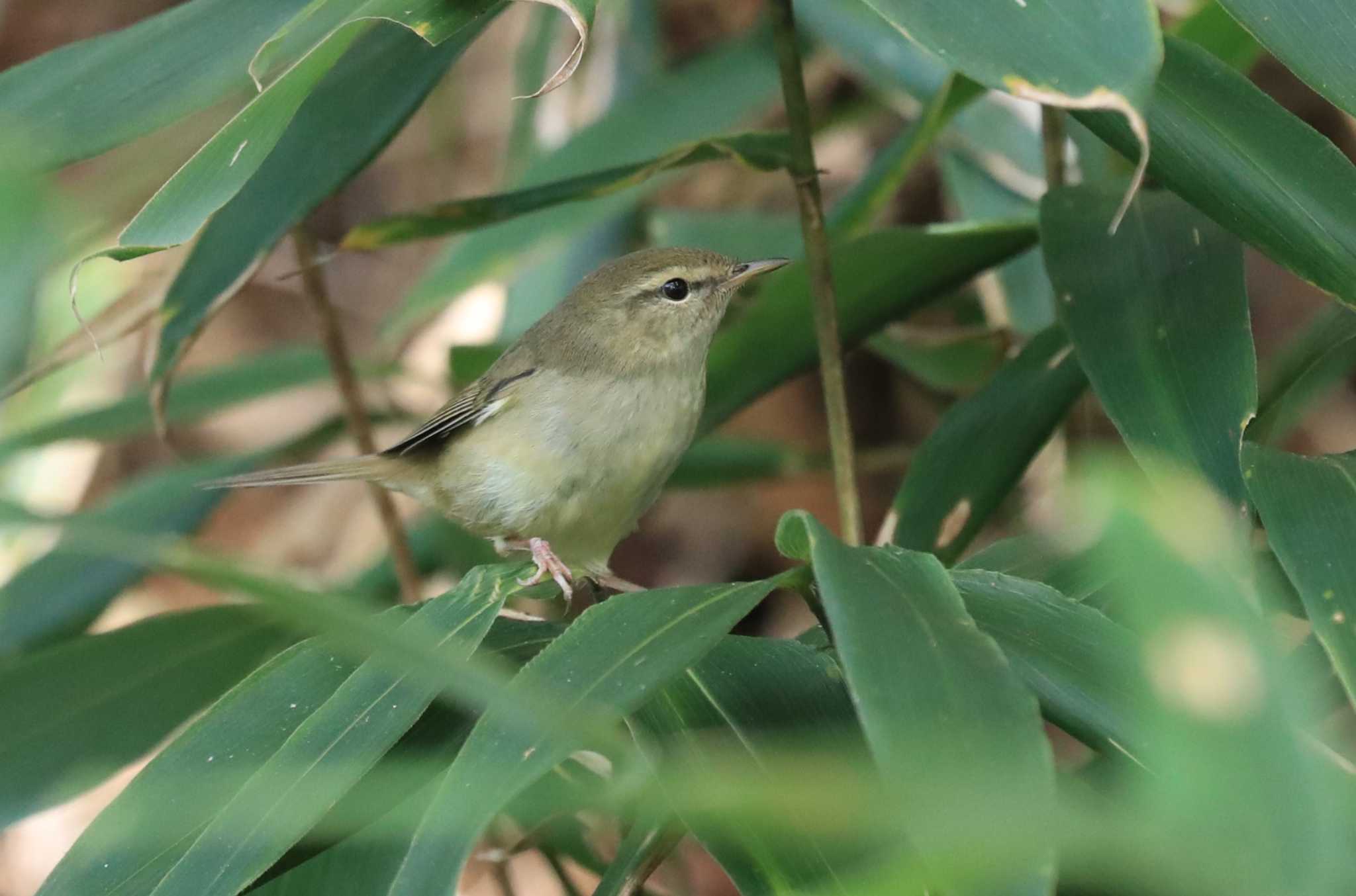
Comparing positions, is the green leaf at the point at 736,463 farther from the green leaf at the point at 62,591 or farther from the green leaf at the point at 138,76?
the green leaf at the point at 138,76

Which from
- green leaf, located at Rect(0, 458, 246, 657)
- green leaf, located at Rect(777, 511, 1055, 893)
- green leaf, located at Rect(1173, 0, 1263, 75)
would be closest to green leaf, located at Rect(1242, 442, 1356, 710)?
green leaf, located at Rect(777, 511, 1055, 893)

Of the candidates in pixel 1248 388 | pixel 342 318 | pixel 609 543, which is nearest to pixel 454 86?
pixel 342 318

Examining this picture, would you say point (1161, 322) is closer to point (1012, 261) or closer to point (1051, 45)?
point (1051, 45)

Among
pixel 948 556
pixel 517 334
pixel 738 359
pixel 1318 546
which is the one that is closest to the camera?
pixel 1318 546

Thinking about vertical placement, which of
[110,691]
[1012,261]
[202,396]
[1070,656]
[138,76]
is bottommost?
[202,396]

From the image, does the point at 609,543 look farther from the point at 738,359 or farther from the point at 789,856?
the point at 789,856

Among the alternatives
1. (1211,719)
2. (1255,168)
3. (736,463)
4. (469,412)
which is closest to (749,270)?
(469,412)

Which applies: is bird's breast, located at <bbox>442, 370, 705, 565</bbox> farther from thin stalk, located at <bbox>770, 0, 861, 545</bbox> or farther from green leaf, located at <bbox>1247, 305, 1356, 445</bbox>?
green leaf, located at <bbox>1247, 305, 1356, 445</bbox>
